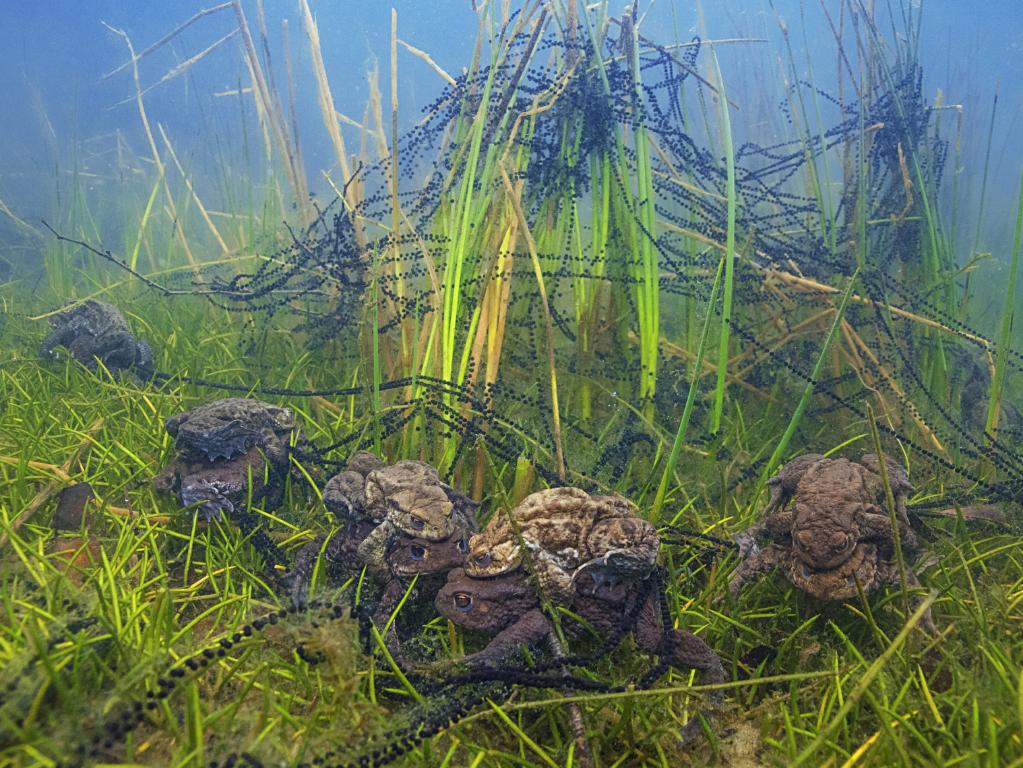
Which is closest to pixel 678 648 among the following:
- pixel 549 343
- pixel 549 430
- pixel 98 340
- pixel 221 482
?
pixel 549 343

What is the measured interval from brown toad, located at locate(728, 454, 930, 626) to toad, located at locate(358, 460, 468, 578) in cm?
115

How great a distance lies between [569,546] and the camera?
1.92 m

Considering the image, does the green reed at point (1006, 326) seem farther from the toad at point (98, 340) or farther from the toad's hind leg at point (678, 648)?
the toad at point (98, 340)

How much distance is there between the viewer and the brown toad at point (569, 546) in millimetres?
1874

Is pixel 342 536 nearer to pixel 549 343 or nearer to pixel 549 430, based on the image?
pixel 549 343

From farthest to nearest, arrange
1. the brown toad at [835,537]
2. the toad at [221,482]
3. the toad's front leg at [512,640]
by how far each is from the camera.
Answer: the toad at [221,482] → the brown toad at [835,537] → the toad's front leg at [512,640]

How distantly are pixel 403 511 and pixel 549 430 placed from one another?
57.5 inches

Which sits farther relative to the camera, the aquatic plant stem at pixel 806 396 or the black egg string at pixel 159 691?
the aquatic plant stem at pixel 806 396

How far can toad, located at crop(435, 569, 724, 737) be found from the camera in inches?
74.7

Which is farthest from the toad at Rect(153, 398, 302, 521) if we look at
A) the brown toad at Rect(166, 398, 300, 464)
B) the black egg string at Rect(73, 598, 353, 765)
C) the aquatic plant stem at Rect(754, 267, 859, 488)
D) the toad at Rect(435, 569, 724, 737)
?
the aquatic plant stem at Rect(754, 267, 859, 488)

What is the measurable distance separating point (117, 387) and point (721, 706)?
351 cm

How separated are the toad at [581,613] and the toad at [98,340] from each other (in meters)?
3.25

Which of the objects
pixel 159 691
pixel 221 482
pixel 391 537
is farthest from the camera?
pixel 221 482

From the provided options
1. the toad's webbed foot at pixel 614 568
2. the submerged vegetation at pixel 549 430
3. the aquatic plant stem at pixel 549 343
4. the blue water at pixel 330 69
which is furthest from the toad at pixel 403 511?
the blue water at pixel 330 69
